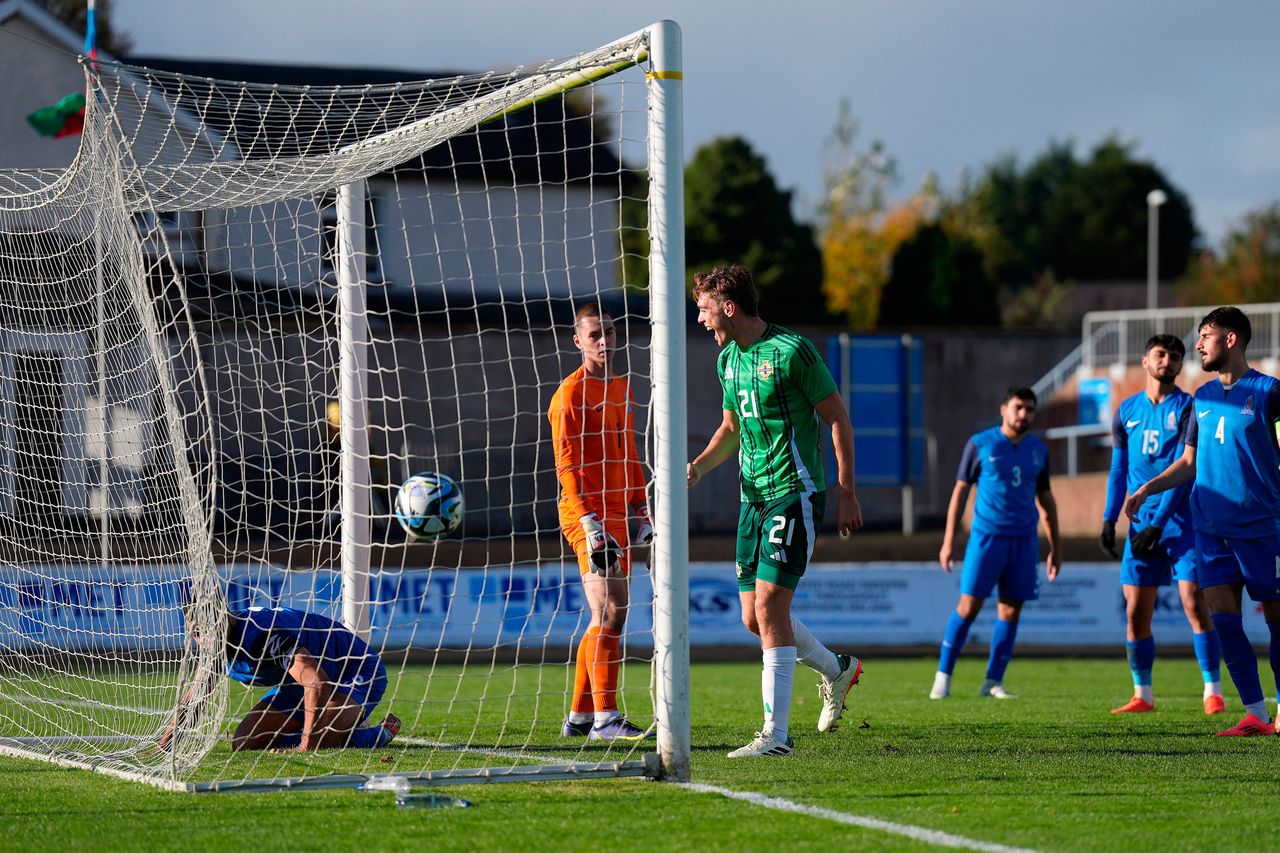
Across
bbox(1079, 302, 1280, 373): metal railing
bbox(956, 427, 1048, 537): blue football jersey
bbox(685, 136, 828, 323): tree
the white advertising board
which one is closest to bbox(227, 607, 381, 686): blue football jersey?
bbox(956, 427, 1048, 537): blue football jersey

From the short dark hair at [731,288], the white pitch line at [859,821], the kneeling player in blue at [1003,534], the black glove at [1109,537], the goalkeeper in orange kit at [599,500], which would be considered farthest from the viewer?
the kneeling player in blue at [1003,534]

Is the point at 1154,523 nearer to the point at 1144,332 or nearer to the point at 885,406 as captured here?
the point at 885,406

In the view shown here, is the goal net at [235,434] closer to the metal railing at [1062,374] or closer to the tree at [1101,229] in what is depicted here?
the metal railing at [1062,374]

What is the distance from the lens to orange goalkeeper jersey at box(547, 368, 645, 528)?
7406mm

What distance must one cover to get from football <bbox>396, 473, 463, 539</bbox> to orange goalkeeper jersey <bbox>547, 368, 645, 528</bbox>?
566mm

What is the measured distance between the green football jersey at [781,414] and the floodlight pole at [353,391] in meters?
2.58

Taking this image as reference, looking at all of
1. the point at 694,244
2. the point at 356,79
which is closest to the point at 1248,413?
the point at 356,79

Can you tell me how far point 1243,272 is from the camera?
178 feet

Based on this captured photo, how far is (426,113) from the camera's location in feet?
25.6

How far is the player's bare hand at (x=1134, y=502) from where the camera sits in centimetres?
820

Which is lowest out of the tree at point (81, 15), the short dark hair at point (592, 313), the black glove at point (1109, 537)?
the black glove at point (1109, 537)

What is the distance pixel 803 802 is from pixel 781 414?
1.88 m

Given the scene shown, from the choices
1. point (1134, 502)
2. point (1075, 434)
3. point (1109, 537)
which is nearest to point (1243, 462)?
point (1134, 502)

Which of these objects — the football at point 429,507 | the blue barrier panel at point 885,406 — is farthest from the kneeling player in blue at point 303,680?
the blue barrier panel at point 885,406
